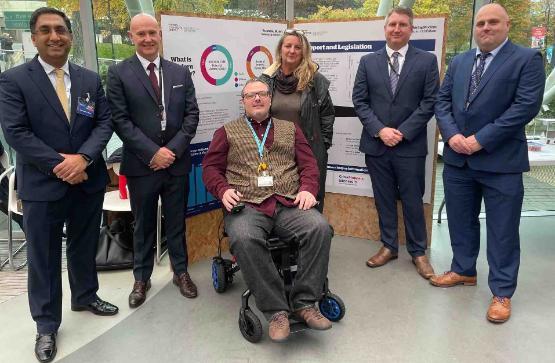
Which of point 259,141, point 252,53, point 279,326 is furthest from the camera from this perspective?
point 252,53

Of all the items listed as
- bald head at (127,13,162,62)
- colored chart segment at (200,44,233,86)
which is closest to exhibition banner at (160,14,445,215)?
colored chart segment at (200,44,233,86)

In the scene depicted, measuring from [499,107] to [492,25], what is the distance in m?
0.47

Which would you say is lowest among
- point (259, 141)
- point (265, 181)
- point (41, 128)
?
point (265, 181)

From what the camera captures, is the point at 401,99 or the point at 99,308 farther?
the point at 401,99

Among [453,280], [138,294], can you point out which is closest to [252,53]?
[138,294]

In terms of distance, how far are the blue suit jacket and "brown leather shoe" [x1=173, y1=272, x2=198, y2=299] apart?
1.91 metres

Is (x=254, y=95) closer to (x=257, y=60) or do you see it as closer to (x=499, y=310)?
(x=257, y=60)

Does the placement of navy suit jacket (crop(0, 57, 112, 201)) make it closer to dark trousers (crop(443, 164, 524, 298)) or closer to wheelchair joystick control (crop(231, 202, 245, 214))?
wheelchair joystick control (crop(231, 202, 245, 214))

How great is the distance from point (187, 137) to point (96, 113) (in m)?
0.55

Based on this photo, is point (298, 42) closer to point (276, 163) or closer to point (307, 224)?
point (276, 163)

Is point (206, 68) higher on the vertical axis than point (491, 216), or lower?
higher

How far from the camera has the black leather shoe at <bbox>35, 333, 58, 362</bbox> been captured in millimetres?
2314

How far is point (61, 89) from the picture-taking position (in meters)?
2.30

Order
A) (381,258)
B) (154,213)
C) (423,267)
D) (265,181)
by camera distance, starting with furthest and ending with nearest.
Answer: (381,258) < (423,267) < (154,213) < (265,181)
